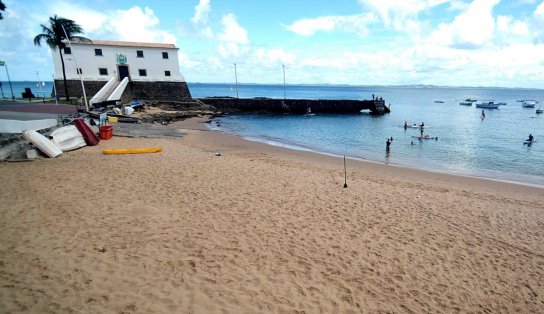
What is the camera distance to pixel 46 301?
4.66 metres

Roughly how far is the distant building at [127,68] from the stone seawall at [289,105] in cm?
1305

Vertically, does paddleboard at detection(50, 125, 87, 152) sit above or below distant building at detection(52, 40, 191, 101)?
below

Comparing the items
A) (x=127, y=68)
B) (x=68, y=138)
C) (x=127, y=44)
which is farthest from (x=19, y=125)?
(x=127, y=44)

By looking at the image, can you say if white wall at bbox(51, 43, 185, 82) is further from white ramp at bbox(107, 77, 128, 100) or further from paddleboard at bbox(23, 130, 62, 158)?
paddleboard at bbox(23, 130, 62, 158)

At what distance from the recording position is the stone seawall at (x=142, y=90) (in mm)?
39009

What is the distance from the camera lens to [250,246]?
699 cm

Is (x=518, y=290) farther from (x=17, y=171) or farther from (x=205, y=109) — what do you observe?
(x=205, y=109)

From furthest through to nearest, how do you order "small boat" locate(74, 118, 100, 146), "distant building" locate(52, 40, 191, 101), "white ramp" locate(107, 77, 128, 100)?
"distant building" locate(52, 40, 191, 101) < "white ramp" locate(107, 77, 128, 100) < "small boat" locate(74, 118, 100, 146)

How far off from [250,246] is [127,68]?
142 feet

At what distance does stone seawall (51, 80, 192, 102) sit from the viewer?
3901cm

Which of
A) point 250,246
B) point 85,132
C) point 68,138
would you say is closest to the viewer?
point 250,246

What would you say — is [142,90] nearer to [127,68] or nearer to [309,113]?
[127,68]

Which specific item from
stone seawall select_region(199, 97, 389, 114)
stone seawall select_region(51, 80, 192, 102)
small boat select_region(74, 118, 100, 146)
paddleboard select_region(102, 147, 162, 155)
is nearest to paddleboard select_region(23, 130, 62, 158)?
paddleboard select_region(102, 147, 162, 155)

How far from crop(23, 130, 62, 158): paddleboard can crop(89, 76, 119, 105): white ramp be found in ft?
57.0
